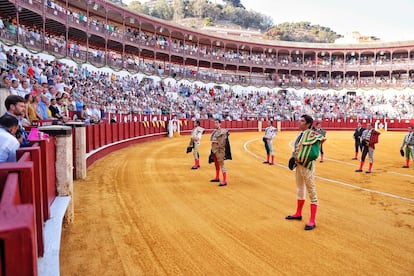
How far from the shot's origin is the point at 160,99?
95.7 ft

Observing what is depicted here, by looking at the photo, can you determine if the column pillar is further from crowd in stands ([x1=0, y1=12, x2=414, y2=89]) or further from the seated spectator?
crowd in stands ([x1=0, y1=12, x2=414, y2=89])

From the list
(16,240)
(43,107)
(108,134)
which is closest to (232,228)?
(16,240)

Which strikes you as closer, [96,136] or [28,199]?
[28,199]

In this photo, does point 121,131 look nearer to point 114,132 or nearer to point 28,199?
point 114,132

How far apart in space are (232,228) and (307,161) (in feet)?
5.05

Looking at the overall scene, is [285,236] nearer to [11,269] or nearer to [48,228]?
[48,228]

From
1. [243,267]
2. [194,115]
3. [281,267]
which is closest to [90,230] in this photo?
[243,267]

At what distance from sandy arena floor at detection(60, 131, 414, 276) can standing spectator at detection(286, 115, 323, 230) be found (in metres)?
0.28

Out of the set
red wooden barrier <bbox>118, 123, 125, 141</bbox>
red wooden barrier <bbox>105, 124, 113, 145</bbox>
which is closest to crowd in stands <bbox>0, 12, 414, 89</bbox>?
red wooden barrier <bbox>118, 123, 125, 141</bbox>

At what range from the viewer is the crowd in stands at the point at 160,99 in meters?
11.9

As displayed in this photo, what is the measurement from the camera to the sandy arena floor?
12.8ft

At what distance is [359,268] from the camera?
152 inches

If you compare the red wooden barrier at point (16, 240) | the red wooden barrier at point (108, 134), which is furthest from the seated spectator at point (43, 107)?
the red wooden barrier at point (16, 240)

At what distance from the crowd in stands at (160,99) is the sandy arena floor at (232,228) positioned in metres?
2.89
